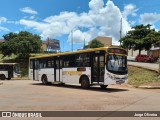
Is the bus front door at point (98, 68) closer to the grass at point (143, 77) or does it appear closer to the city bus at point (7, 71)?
the grass at point (143, 77)

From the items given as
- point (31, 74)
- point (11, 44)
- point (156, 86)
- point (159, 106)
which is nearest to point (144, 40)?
point (11, 44)

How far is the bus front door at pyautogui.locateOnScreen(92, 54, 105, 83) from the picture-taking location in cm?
2062

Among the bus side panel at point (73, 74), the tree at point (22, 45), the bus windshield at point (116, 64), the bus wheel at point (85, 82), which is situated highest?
the tree at point (22, 45)

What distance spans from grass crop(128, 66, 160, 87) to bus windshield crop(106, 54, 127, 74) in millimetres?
4344

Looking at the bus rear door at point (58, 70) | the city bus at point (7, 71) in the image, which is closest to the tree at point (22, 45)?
the city bus at point (7, 71)

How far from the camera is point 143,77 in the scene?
27.9 meters

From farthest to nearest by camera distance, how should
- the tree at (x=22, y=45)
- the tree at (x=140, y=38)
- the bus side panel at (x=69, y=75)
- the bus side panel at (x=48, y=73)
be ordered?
the tree at (x=140, y=38) → the tree at (x=22, y=45) → the bus side panel at (x=48, y=73) → the bus side panel at (x=69, y=75)

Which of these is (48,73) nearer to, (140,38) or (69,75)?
(69,75)

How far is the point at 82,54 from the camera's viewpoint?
22.5 meters

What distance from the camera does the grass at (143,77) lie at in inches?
1003

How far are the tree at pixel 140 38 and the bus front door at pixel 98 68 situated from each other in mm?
40773

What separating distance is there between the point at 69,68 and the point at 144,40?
1558 inches

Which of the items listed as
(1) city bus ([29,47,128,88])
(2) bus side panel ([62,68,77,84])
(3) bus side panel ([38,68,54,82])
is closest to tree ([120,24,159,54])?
(3) bus side panel ([38,68,54,82])

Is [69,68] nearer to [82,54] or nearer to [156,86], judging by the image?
[82,54]
